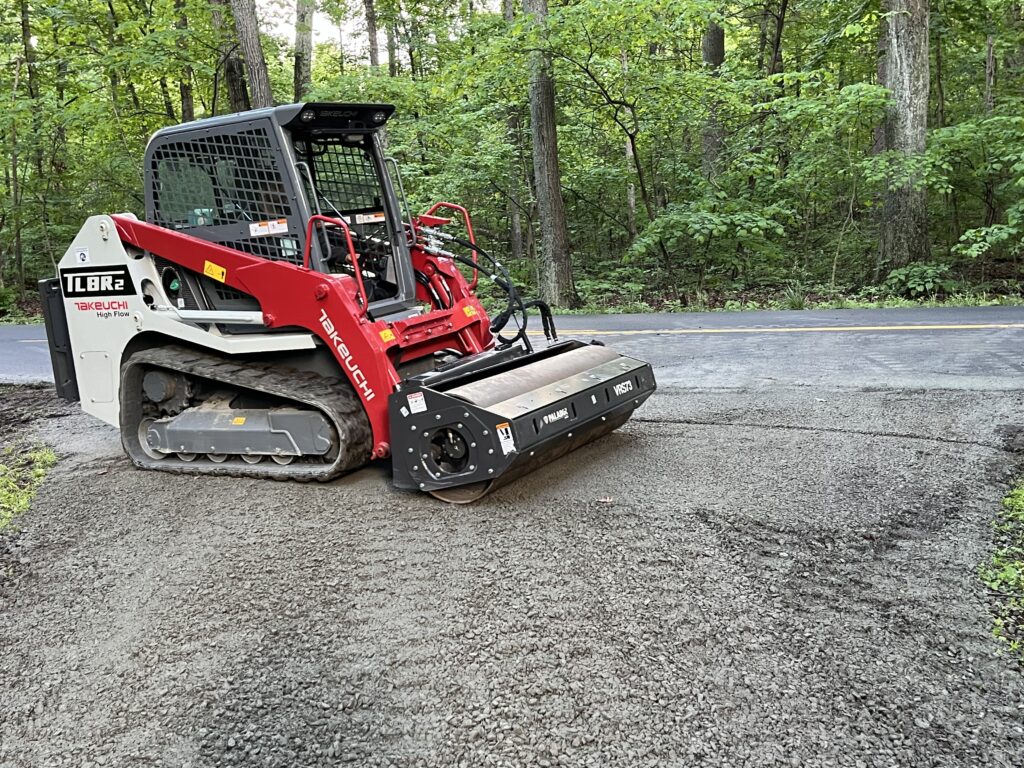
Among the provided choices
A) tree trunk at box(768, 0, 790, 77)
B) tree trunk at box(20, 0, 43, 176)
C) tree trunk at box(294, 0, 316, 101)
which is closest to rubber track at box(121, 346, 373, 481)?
tree trunk at box(294, 0, 316, 101)

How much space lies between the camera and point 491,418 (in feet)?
13.9

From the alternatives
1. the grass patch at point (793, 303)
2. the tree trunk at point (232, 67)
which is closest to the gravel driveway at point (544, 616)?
the grass patch at point (793, 303)

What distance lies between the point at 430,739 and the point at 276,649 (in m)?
0.91

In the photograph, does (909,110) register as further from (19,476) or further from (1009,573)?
(19,476)

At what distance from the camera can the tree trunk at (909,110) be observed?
11625 mm

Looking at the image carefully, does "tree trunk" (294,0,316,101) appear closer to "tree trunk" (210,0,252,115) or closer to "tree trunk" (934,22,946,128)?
"tree trunk" (210,0,252,115)

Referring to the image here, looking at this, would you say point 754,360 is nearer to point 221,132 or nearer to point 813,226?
point 221,132

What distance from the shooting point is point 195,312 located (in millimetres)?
5375

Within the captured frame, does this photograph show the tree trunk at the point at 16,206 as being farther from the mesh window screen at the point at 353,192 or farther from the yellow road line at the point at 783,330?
Result: the mesh window screen at the point at 353,192

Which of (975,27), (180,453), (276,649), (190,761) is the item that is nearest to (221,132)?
(180,453)

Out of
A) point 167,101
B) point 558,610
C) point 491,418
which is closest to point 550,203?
point 491,418

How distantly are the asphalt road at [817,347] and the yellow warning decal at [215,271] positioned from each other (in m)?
3.77

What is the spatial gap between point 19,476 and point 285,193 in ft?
9.25

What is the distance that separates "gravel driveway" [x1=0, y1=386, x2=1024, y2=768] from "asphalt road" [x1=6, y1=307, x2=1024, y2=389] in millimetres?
1564
